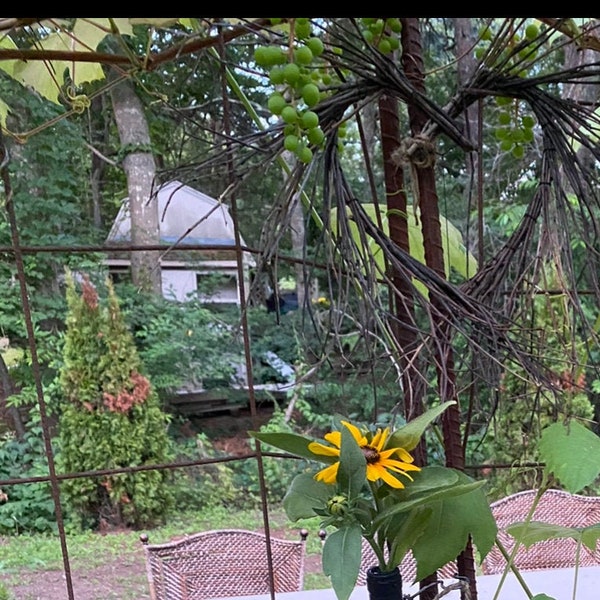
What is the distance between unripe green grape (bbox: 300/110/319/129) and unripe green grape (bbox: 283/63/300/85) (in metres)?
0.02

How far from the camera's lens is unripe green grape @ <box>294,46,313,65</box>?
344 mm

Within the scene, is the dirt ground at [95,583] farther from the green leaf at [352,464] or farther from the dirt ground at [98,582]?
the green leaf at [352,464]

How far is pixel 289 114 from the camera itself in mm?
342

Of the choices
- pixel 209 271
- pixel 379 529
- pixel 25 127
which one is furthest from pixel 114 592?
pixel 25 127

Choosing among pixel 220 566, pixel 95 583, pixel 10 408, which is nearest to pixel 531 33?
pixel 220 566

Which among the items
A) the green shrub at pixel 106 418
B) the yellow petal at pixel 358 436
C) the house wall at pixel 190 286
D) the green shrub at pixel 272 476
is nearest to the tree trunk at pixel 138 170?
the house wall at pixel 190 286

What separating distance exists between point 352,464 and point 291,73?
0.22 meters

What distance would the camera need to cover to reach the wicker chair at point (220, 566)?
1057 millimetres

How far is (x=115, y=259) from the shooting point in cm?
360

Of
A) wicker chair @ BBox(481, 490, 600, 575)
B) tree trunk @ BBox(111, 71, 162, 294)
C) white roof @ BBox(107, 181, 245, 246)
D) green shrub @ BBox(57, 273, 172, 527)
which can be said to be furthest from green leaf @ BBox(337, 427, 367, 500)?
tree trunk @ BBox(111, 71, 162, 294)

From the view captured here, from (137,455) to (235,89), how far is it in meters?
2.58

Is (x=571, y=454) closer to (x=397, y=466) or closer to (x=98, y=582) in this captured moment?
(x=397, y=466)

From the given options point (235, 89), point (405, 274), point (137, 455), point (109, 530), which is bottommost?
point (109, 530)

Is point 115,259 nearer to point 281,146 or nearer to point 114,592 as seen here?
point 114,592
